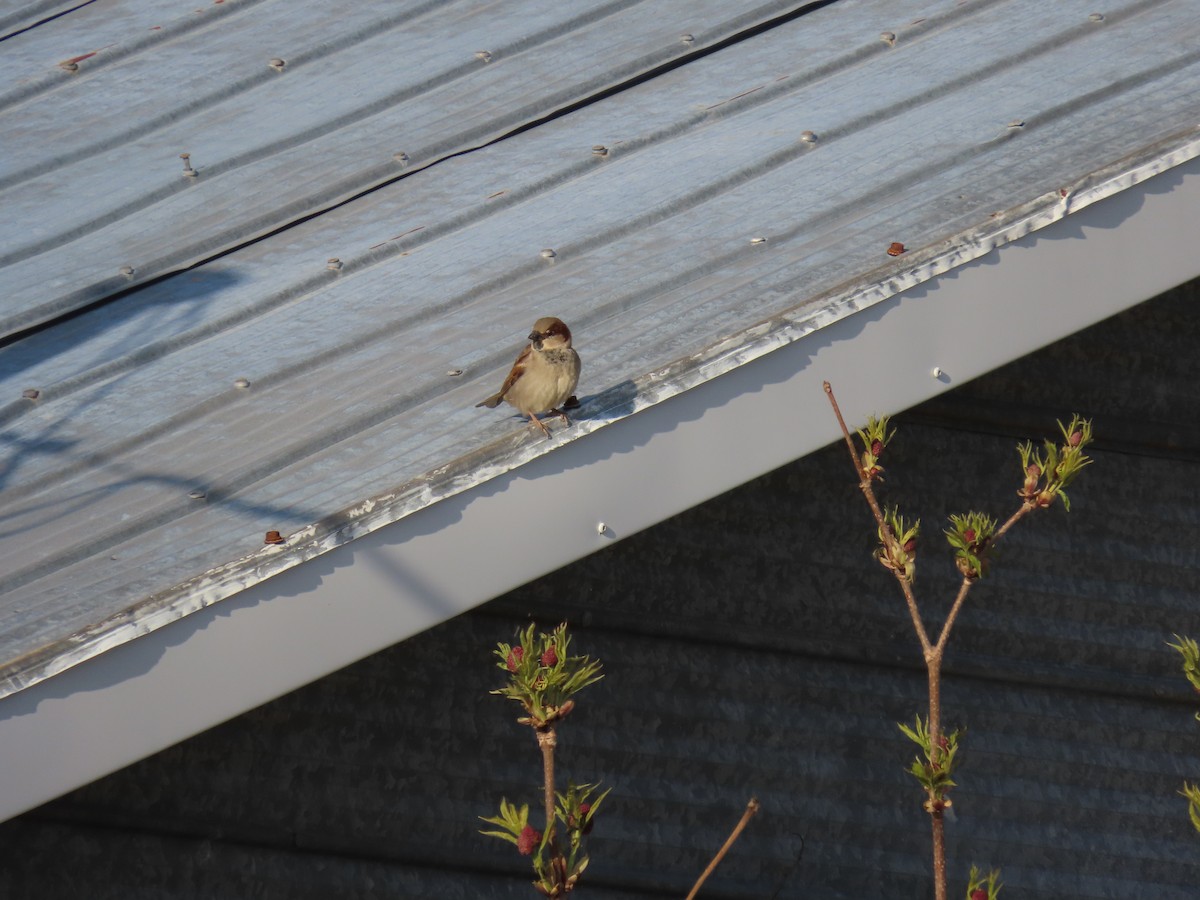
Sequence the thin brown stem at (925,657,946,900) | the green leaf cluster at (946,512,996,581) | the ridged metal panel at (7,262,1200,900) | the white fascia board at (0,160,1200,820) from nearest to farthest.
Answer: the thin brown stem at (925,657,946,900) < the green leaf cluster at (946,512,996,581) < the white fascia board at (0,160,1200,820) < the ridged metal panel at (7,262,1200,900)

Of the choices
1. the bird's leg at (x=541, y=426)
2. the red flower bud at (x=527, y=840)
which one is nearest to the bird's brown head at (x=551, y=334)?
the bird's leg at (x=541, y=426)

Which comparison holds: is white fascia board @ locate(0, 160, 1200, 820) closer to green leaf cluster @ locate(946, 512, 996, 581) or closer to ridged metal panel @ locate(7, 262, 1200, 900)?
green leaf cluster @ locate(946, 512, 996, 581)

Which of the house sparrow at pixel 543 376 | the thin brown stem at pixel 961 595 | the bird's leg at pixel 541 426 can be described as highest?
the house sparrow at pixel 543 376

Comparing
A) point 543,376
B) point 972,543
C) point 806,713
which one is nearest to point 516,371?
point 543,376

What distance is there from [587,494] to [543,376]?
221mm

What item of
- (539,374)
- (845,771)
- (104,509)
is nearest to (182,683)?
(104,509)

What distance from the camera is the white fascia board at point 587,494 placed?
2.26 m

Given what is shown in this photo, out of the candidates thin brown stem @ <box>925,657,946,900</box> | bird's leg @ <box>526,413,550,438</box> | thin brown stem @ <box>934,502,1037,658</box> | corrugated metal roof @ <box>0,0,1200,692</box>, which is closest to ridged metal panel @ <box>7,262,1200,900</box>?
corrugated metal roof @ <box>0,0,1200,692</box>

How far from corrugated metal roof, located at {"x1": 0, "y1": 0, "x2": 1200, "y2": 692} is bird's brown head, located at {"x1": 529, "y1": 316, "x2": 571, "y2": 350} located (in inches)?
3.4

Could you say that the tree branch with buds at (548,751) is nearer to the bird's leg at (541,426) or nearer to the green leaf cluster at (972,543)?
the green leaf cluster at (972,543)

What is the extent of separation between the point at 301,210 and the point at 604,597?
1.25 meters

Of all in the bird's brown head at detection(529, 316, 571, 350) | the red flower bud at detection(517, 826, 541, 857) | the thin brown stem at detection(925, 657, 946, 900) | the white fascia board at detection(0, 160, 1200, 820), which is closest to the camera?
the red flower bud at detection(517, 826, 541, 857)

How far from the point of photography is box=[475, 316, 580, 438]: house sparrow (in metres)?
2.54

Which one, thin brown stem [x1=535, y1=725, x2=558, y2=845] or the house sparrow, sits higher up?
the house sparrow
